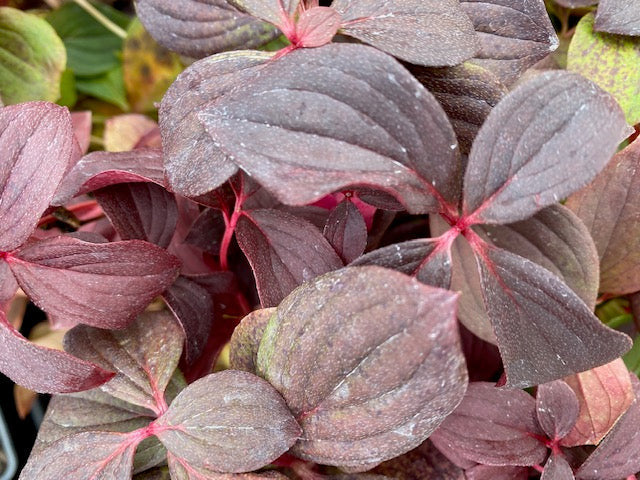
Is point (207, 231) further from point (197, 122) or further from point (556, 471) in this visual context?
point (556, 471)

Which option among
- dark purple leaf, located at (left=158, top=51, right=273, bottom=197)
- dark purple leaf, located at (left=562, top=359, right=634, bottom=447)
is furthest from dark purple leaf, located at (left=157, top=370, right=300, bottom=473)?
dark purple leaf, located at (left=562, top=359, right=634, bottom=447)

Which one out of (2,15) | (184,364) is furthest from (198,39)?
(2,15)

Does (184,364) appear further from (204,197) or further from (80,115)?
(80,115)

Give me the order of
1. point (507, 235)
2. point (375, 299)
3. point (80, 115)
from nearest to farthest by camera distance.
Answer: point (375, 299) → point (507, 235) → point (80, 115)

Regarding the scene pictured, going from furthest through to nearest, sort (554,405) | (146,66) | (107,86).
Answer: (107,86), (146,66), (554,405)

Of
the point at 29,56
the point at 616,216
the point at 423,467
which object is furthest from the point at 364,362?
the point at 29,56

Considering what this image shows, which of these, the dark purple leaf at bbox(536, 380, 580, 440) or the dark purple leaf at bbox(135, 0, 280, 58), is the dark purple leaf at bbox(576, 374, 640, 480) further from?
the dark purple leaf at bbox(135, 0, 280, 58)
